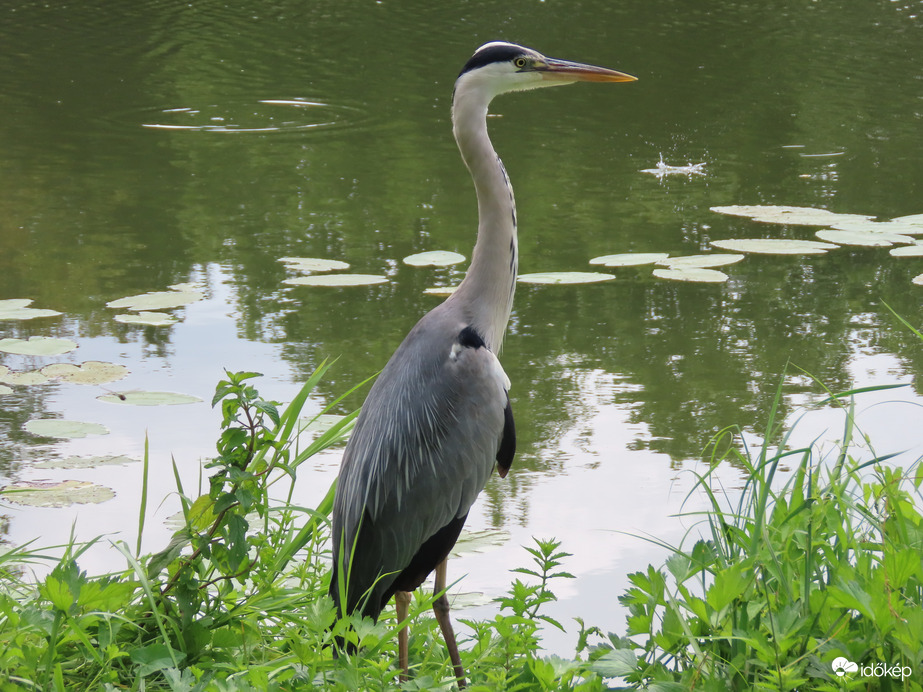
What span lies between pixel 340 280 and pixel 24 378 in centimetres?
190

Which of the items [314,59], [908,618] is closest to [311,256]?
[908,618]

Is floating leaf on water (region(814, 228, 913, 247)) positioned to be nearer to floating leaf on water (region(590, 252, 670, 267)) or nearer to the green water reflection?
the green water reflection

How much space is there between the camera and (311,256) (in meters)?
6.66

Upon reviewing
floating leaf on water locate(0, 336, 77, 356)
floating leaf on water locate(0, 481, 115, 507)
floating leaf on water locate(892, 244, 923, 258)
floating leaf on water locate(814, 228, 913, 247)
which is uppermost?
floating leaf on water locate(814, 228, 913, 247)

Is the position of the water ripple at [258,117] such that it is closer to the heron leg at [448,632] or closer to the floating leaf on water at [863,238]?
the floating leaf on water at [863,238]

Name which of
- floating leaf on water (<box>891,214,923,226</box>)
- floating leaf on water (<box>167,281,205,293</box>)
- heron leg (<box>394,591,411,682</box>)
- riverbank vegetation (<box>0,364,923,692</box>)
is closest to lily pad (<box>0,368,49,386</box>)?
floating leaf on water (<box>167,281,205,293</box>)

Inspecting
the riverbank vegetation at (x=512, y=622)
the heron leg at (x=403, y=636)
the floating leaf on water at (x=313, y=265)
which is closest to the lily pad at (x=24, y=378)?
the floating leaf on water at (x=313, y=265)

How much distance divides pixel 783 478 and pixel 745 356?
3.92 ft

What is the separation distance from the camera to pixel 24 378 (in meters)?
4.96

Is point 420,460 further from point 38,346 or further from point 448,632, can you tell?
point 38,346

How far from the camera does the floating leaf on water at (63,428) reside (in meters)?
4.44

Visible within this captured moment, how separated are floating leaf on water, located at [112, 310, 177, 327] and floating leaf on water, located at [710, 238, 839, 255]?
11.3ft

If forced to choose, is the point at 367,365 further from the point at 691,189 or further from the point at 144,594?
the point at 691,189

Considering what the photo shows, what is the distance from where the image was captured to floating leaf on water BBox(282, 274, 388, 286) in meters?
6.12
